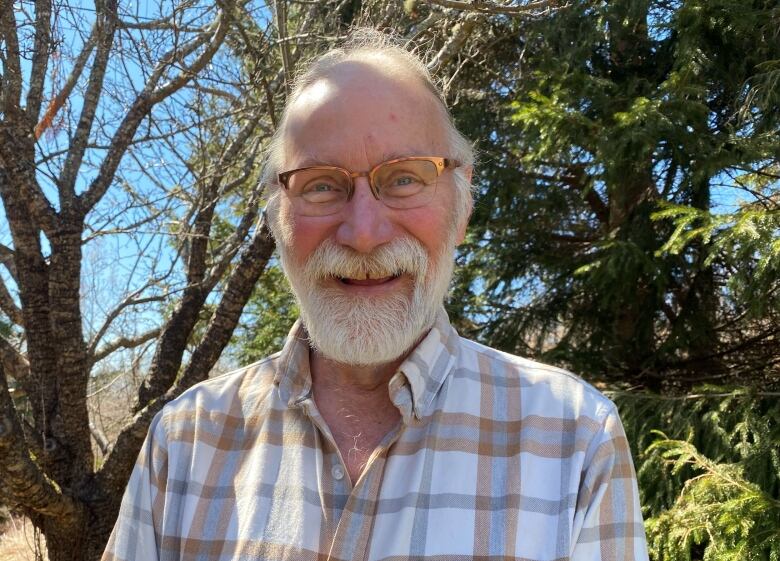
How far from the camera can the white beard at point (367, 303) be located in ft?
5.29

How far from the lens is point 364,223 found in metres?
1.58

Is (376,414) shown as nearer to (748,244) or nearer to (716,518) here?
(716,518)

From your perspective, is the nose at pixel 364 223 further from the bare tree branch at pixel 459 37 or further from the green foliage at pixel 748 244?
the bare tree branch at pixel 459 37

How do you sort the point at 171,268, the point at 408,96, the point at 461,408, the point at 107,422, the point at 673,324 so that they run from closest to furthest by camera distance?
the point at 461,408 → the point at 408,96 → the point at 673,324 → the point at 171,268 → the point at 107,422

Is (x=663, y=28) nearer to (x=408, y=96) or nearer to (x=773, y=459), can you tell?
(x=773, y=459)

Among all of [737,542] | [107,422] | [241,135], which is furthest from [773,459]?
[107,422]

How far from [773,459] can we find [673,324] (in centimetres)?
139

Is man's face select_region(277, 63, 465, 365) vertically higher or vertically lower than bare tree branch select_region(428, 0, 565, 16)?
lower

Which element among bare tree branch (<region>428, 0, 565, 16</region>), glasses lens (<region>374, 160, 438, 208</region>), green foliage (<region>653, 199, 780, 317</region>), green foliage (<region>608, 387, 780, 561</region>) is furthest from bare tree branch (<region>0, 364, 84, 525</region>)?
green foliage (<region>653, 199, 780, 317</region>)

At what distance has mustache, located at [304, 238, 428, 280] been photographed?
5.25 feet

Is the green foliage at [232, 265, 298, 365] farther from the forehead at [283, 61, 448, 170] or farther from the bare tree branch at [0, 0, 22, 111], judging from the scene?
the forehead at [283, 61, 448, 170]

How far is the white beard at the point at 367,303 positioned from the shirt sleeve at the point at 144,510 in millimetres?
441

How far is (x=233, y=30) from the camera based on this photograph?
459 cm

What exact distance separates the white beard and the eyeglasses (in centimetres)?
9
